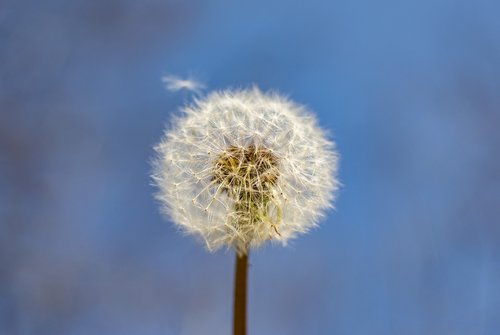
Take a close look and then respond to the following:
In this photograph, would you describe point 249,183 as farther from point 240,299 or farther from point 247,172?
point 240,299

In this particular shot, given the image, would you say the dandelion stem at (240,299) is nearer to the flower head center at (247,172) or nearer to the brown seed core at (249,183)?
the brown seed core at (249,183)

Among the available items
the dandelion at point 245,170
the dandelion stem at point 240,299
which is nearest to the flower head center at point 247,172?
the dandelion at point 245,170

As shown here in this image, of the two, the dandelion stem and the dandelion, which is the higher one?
the dandelion

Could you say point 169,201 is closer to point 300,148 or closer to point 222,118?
point 222,118

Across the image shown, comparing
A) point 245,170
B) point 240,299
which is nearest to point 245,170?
point 245,170

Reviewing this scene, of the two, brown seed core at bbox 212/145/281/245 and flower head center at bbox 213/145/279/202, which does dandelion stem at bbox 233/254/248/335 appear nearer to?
brown seed core at bbox 212/145/281/245

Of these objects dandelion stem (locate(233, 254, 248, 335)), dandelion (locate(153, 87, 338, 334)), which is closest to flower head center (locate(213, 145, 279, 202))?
dandelion (locate(153, 87, 338, 334))
